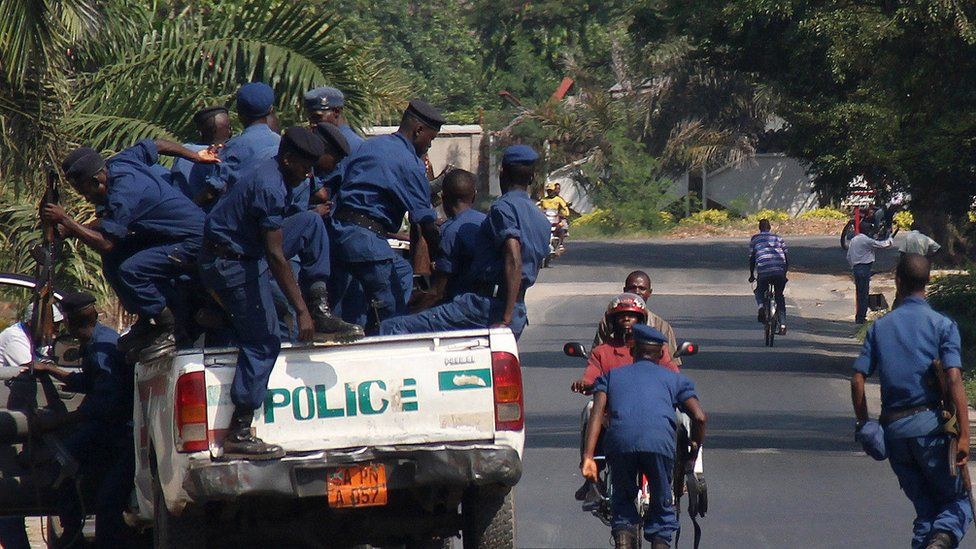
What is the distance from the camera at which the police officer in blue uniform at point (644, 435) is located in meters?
8.27

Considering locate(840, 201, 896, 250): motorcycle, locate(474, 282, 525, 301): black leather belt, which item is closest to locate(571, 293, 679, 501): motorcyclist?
locate(474, 282, 525, 301): black leather belt

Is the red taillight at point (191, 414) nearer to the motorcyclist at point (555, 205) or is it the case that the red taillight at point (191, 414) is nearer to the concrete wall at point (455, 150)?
the motorcyclist at point (555, 205)

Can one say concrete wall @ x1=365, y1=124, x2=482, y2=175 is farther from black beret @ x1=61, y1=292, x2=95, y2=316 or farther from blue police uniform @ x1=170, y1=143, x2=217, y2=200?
black beret @ x1=61, y1=292, x2=95, y2=316

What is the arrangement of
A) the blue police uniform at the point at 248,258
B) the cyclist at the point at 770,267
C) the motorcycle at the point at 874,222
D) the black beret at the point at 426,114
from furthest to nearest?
the motorcycle at the point at 874,222 → the cyclist at the point at 770,267 → the black beret at the point at 426,114 → the blue police uniform at the point at 248,258

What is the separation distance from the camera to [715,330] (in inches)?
1000

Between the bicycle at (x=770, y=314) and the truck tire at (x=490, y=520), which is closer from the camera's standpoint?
the truck tire at (x=490, y=520)

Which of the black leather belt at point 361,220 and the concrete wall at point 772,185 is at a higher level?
the black leather belt at point 361,220

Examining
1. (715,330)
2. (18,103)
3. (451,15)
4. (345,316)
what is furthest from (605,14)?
(345,316)

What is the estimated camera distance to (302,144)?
736 cm

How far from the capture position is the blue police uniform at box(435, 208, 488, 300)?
8.86m

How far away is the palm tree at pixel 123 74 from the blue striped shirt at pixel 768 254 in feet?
25.4

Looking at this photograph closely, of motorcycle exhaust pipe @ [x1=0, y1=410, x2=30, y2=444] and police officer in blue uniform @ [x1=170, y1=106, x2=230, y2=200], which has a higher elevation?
police officer in blue uniform @ [x1=170, y1=106, x2=230, y2=200]

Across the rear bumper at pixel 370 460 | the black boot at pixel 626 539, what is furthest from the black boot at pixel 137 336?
the black boot at pixel 626 539

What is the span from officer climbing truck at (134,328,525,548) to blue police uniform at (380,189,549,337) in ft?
3.75
